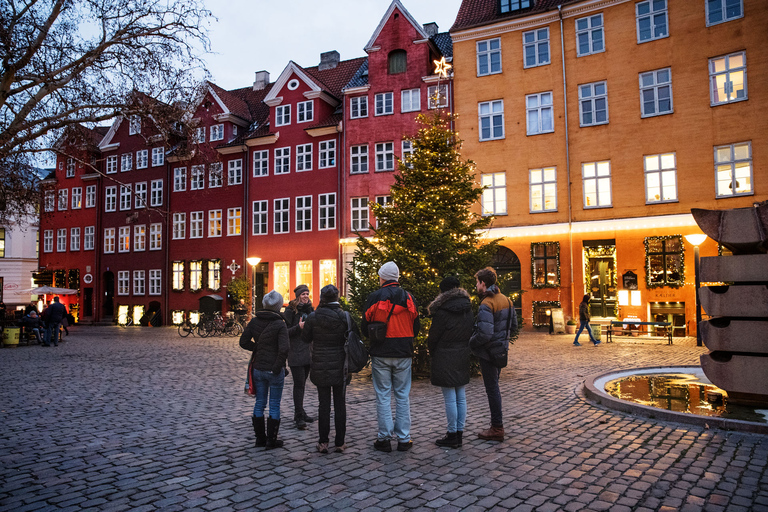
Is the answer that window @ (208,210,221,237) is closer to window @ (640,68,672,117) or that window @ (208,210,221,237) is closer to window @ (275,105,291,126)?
window @ (275,105,291,126)

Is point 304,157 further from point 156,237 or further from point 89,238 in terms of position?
point 89,238

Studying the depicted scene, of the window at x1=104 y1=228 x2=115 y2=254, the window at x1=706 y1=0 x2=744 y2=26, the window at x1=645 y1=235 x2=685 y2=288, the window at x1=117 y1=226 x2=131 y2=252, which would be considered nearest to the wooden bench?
the window at x1=645 y1=235 x2=685 y2=288

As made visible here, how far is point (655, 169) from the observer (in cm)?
2234

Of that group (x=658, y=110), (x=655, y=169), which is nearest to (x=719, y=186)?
(x=655, y=169)

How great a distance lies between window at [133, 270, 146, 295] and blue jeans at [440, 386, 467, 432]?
116ft

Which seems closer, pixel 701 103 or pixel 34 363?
pixel 34 363

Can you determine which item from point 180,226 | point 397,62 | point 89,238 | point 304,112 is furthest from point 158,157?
point 397,62

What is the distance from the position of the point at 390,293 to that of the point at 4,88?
775 cm

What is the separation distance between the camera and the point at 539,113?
25000 millimetres

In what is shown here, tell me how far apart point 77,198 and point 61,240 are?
3627mm

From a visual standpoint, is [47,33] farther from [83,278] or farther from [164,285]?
[83,278]

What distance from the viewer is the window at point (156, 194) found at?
37031mm

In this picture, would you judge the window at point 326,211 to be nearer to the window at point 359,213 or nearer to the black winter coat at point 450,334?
the window at point 359,213

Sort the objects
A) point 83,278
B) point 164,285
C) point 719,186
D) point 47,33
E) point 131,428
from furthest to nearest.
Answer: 1. point 83,278
2. point 164,285
3. point 719,186
4. point 47,33
5. point 131,428
